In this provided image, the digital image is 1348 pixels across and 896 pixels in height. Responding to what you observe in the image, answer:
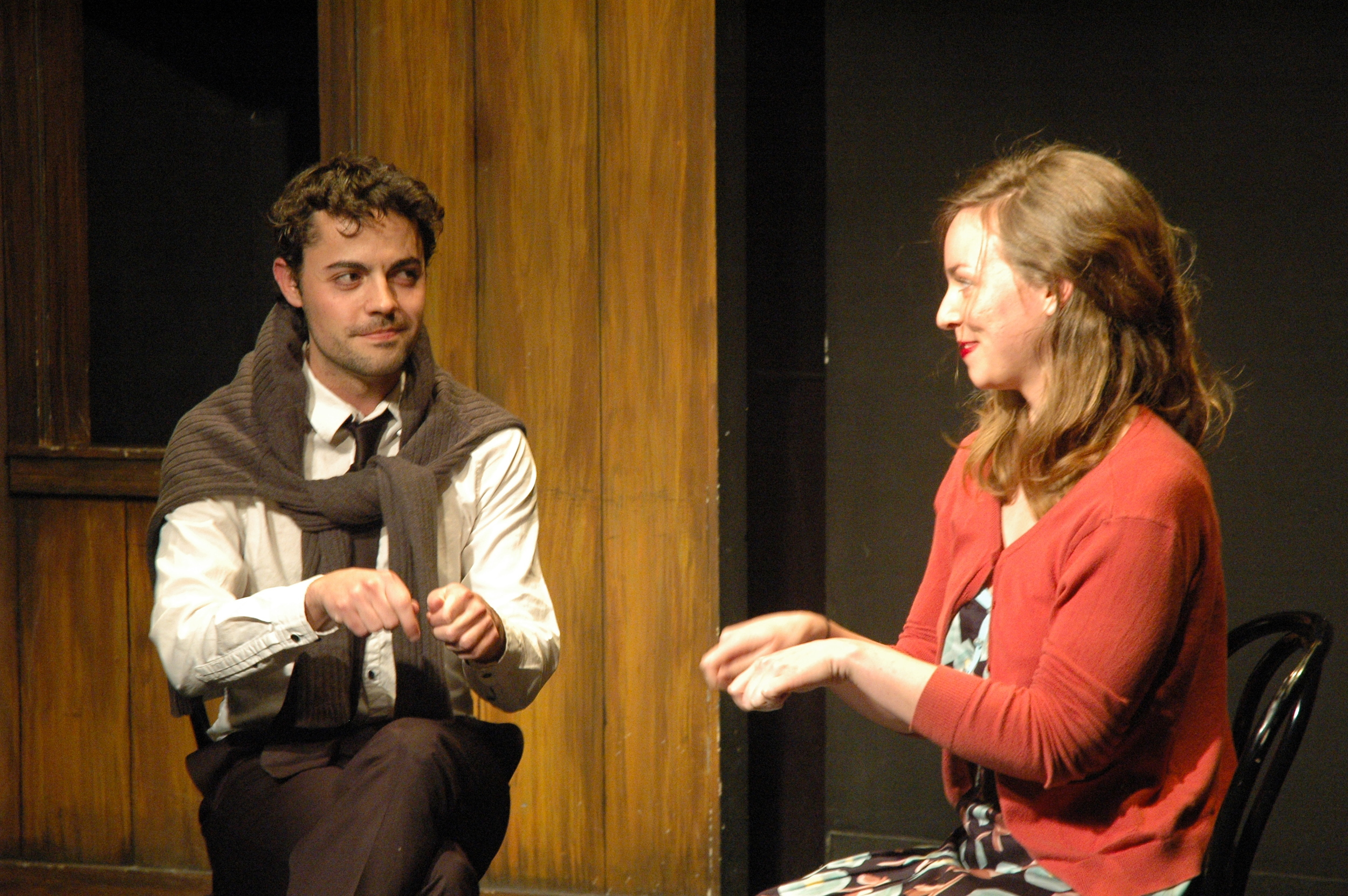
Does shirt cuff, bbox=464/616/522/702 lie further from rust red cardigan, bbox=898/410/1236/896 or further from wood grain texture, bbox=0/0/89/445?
wood grain texture, bbox=0/0/89/445

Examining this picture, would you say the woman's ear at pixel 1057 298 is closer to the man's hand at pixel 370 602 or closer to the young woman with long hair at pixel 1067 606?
the young woman with long hair at pixel 1067 606

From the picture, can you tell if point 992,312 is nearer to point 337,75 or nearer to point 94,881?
point 337,75

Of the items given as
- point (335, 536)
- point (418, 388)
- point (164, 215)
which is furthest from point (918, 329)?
point (164, 215)

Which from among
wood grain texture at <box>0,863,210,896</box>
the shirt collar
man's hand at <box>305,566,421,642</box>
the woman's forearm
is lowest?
wood grain texture at <box>0,863,210,896</box>

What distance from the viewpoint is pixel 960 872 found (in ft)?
4.89

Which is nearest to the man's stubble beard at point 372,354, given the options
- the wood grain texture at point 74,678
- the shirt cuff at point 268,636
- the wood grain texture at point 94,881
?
the shirt cuff at point 268,636

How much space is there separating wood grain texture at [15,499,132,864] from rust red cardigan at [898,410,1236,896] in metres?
2.38

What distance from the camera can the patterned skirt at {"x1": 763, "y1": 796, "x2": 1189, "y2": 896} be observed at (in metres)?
1.43

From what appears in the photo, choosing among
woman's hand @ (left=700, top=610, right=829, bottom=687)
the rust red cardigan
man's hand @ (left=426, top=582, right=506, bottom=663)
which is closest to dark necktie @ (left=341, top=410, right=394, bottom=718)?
man's hand @ (left=426, top=582, right=506, bottom=663)

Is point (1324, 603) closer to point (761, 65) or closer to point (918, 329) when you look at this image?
point (918, 329)

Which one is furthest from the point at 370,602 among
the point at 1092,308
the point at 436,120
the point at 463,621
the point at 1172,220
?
the point at 1172,220

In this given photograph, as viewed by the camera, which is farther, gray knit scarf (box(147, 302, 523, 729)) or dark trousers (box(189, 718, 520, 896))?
gray knit scarf (box(147, 302, 523, 729))

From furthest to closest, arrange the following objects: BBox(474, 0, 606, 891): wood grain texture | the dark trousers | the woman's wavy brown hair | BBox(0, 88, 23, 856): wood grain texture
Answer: BBox(0, 88, 23, 856): wood grain texture → BBox(474, 0, 606, 891): wood grain texture → the dark trousers → the woman's wavy brown hair

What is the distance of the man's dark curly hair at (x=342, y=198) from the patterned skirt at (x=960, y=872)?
1187 millimetres
